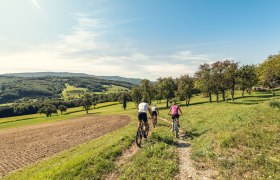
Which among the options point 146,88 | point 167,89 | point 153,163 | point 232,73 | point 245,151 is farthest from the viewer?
point 146,88

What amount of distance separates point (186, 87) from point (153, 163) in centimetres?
7318

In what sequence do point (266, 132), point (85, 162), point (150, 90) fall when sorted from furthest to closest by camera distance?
1. point (150, 90)
2. point (266, 132)
3. point (85, 162)

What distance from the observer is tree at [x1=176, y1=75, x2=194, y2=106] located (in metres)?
83.8

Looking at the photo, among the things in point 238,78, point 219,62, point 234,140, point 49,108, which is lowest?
point 49,108

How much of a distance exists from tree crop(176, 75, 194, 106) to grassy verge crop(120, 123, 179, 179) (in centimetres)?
6863

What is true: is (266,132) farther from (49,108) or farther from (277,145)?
(49,108)

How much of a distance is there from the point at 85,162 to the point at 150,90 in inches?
3187

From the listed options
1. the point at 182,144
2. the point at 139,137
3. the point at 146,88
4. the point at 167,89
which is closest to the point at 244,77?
the point at 167,89

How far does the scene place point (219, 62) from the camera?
234ft

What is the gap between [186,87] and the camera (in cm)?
8388

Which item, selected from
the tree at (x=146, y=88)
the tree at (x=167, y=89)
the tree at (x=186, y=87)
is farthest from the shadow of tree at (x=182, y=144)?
the tree at (x=146, y=88)

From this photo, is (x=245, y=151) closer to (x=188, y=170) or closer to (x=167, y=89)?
(x=188, y=170)

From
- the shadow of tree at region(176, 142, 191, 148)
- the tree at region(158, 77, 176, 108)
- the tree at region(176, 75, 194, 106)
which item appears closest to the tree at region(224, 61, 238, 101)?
the tree at region(176, 75, 194, 106)

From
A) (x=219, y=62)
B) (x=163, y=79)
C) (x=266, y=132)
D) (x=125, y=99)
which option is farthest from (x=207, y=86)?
(x=266, y=132)
